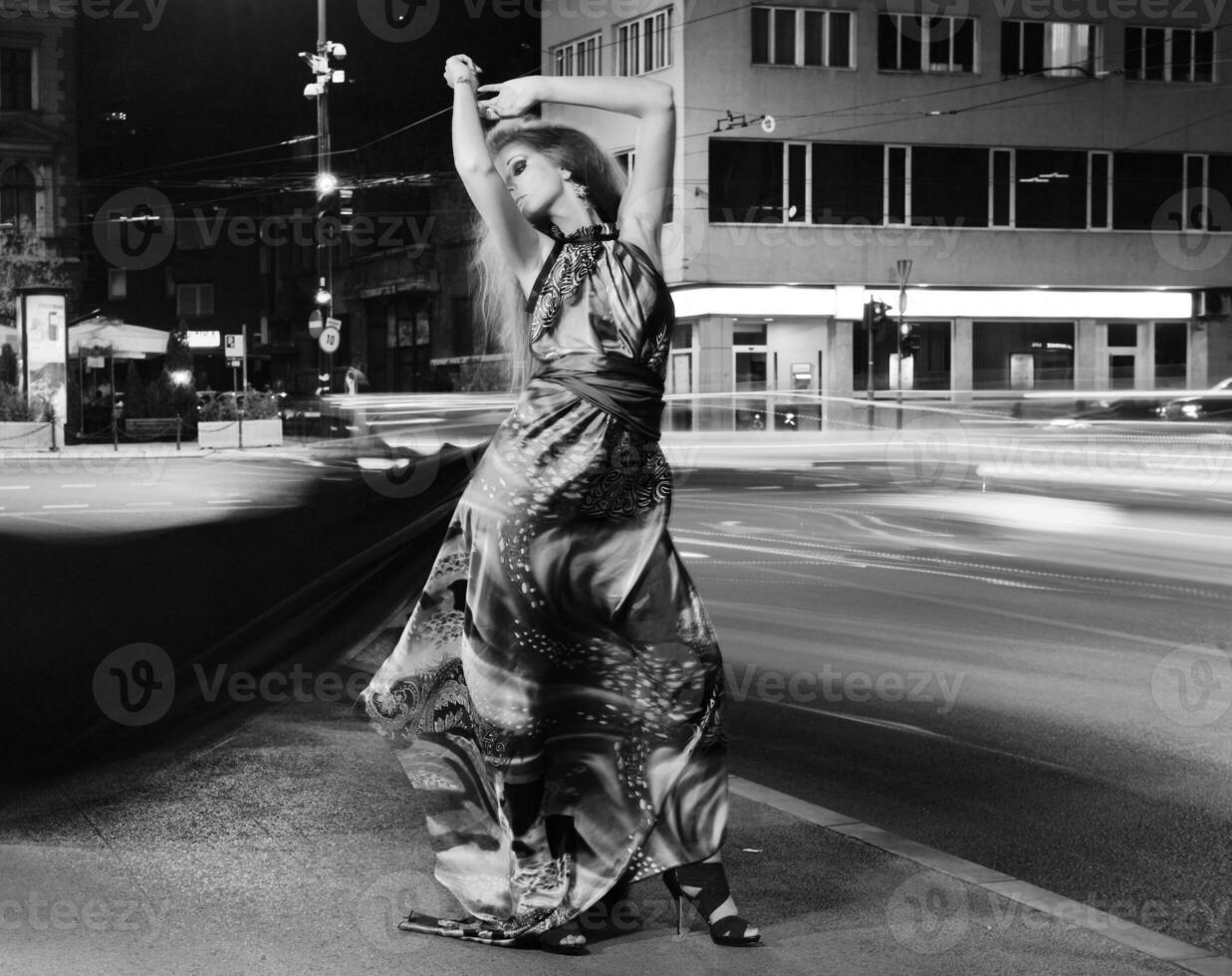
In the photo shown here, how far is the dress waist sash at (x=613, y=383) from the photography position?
11.0ft

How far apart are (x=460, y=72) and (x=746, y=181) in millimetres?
40193

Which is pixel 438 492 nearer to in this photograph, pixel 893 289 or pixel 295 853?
pixel 295 853

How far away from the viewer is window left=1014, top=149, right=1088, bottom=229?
147 ft

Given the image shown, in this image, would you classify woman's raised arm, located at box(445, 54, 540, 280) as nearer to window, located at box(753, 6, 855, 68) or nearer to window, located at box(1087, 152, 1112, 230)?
window, located at box(753, 6, 855, 68)

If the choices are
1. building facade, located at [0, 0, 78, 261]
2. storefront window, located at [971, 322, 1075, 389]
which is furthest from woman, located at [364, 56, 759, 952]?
building facade, located at [0, 0, 78, 261]

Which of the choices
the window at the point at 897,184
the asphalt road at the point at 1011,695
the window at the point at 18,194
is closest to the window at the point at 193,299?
the window at the point at 18,194

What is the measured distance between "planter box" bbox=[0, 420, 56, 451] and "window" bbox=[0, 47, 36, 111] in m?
29.0

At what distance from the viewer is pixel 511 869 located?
3.46m

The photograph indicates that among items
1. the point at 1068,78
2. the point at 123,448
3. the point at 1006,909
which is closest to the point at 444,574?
the point at 1006,909

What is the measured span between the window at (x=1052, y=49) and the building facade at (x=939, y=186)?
6cm

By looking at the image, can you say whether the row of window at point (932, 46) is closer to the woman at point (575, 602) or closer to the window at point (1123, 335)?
the window at point (1123, 335)

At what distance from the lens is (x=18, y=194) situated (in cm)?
5706

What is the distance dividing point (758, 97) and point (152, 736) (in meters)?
39.9

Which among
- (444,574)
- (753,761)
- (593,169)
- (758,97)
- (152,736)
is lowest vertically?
(753,761)
